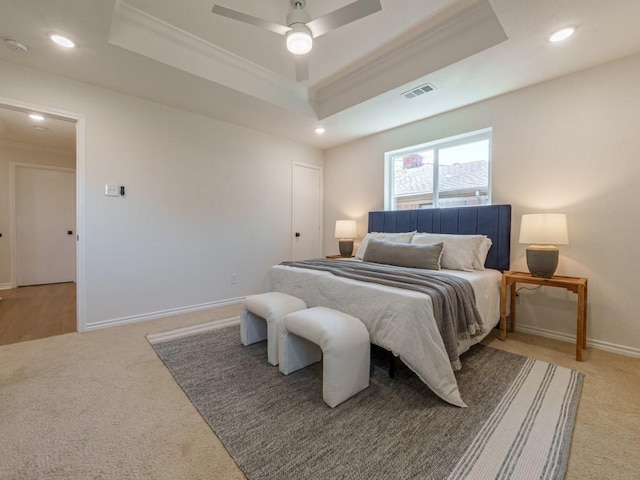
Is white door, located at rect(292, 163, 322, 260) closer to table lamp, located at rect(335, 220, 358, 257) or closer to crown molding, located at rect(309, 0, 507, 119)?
table lamp, located at rect(335, 220, 358, 257)

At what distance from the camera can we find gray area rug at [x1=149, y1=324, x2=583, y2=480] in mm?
1254

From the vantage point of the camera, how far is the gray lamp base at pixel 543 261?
8.00 feet

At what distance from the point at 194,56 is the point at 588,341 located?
15.1 feet

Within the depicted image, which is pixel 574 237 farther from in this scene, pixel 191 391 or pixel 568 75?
pixel 191 391

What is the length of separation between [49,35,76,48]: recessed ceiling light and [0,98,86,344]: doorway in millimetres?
1796

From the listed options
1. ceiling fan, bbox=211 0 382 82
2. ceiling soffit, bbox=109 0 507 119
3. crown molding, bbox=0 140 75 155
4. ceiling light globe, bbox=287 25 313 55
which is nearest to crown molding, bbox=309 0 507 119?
ceiling soffit, bbox=109 0 507 119

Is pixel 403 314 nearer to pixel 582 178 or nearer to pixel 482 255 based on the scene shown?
pixel 482 255

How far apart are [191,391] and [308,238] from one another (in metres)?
3.38

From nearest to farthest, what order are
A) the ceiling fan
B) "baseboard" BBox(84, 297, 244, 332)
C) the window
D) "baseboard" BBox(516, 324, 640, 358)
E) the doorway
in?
the ceiling fan
"baseboard" BBox(516, 324, 640, 358)
"baseboard" BBox(84, 297, 244, 332)
the window
the doorway

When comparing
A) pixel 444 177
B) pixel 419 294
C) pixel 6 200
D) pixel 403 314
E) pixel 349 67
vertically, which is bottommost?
pixel 403 314

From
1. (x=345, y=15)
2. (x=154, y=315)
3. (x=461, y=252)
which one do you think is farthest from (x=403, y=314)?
(x=154, y=315)

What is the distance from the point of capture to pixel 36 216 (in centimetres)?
517

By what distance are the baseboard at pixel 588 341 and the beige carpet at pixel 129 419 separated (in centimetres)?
Result: 9

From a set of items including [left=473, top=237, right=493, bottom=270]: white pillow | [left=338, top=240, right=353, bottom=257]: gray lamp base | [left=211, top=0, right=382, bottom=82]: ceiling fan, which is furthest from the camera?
[left=338, top=240, right=353, bottom=257]: gray lamp base
